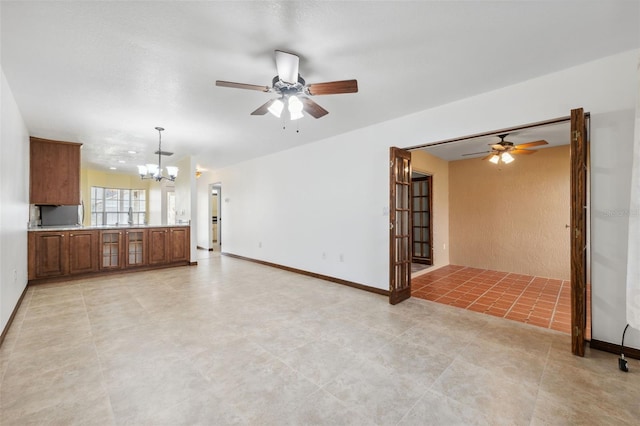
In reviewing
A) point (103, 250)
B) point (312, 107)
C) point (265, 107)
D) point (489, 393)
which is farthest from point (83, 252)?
point (489, 393)

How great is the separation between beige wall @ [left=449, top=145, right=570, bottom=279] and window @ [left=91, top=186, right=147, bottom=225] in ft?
32.8

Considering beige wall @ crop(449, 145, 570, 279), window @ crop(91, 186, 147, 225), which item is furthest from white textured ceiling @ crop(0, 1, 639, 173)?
window @ crop(91, 186, 147, 225)

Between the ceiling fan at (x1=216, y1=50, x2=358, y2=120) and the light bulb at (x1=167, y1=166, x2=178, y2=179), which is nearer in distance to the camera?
the ceiling fan at (x1=216, y1=50, x2=358, y2=120)

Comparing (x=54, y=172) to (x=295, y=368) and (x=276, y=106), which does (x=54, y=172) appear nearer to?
(x=276, y=106)

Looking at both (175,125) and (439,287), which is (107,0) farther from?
(439,287)

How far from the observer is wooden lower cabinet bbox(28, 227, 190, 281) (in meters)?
4.64

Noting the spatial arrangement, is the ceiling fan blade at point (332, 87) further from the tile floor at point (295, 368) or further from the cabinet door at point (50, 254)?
the cabinet door at point (50, 254)

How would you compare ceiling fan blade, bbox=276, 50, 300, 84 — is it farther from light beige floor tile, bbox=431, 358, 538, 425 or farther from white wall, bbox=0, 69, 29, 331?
white wall, bbox=0, 69, 29, 331

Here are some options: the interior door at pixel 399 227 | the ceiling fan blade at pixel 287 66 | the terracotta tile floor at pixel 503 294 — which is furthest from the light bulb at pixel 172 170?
the terracotta tile floor at pixel 503 294

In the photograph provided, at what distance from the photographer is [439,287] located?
4.49 metres

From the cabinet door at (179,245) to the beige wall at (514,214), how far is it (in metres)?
6.21

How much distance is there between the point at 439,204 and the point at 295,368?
16.8ft

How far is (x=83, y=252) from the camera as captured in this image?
5.04 meters

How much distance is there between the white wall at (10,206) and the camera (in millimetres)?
2635
